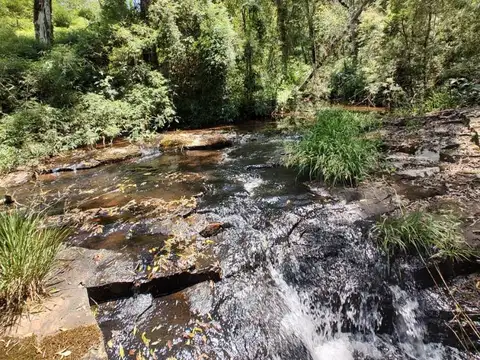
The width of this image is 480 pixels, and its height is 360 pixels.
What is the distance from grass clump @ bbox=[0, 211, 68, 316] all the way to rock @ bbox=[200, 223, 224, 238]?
1569 millimetres

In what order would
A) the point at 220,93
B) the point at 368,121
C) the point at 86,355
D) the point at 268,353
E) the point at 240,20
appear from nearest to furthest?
the point at 86,355
the point at 268,353
the point at 368,121
the point at 220,93
the point at 240,20

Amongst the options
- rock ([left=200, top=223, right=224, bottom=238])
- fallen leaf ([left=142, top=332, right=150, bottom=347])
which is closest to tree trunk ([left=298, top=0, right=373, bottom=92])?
rock ([left=200, top=223, right=224, bottom=238])

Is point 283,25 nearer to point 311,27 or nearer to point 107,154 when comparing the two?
point 311,27

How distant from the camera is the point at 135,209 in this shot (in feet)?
14.7

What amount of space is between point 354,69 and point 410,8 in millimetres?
3832

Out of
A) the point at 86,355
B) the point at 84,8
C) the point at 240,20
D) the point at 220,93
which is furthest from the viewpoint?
the point at 84,8

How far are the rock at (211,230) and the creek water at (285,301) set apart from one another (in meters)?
0.14

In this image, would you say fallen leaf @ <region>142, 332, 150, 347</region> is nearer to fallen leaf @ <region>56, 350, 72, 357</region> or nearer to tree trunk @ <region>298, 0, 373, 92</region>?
fallen leaf @ <region>56, 350, 72, 357</region>

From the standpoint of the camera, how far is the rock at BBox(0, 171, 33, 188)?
20.2ft

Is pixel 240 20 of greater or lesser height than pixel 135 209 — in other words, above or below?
→ above

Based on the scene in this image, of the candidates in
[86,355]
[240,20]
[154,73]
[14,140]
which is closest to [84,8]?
[240,20]

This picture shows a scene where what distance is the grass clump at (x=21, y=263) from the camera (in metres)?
2.34

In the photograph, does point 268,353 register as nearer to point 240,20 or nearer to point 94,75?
point 94,75

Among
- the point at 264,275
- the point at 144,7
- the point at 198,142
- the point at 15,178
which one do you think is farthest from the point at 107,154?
the point at 144,7
